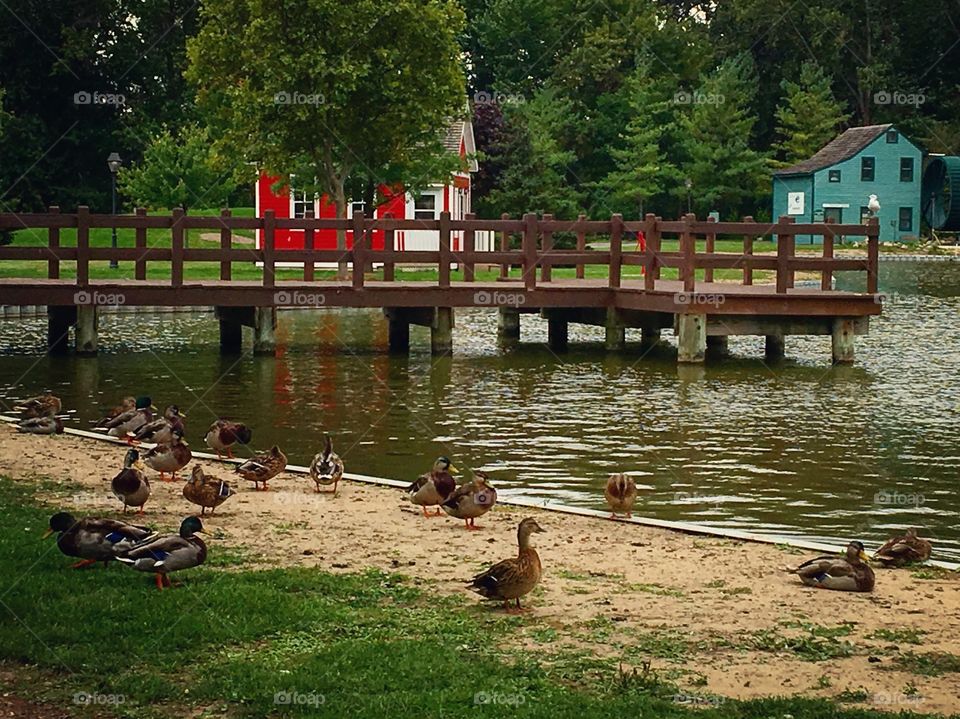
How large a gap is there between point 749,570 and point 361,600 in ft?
10.1

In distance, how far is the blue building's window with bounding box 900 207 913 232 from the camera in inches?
3302

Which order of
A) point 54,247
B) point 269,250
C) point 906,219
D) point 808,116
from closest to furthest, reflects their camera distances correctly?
point 269,250 → point 54,247 → point 906,219 → point 808,116

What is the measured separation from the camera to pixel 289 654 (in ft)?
30.5

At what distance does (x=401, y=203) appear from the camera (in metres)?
53.8

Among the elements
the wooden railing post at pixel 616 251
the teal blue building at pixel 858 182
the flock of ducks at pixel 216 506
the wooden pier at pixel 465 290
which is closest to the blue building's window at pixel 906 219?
the teal blue building at pixel 858 182

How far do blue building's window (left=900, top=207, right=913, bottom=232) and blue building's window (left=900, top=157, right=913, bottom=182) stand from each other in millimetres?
1540

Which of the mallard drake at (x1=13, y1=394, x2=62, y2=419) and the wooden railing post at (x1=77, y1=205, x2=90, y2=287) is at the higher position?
the wooden railing post at (x1=77, y1=205, x2=90, y2=287)

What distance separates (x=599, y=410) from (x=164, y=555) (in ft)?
42.1

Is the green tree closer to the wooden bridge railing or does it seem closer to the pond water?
the pond water

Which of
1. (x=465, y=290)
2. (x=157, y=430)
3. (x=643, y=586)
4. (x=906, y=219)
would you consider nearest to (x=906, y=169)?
(x=906, y=219)

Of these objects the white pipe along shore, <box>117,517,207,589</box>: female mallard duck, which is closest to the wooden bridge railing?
the white pipe along shore

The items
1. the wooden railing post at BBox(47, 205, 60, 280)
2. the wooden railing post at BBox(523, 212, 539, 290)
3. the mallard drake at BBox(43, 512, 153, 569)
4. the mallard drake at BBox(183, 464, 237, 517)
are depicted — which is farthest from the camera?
the wooden railing post at BBox(523, 212, 539, 290)

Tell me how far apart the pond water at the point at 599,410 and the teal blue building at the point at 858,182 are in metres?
45.3

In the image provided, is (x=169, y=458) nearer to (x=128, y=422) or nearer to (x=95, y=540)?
(x=128, y=422)
